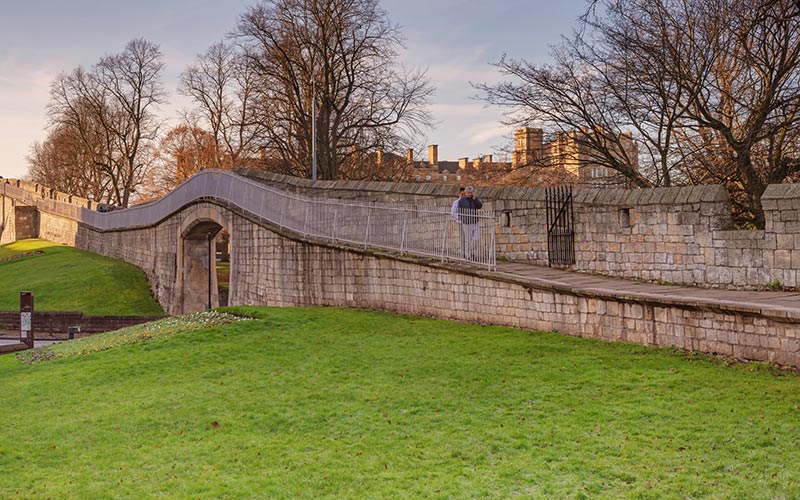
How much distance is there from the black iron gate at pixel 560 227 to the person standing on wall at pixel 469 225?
1308mm

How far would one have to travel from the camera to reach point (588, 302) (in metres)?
10.8

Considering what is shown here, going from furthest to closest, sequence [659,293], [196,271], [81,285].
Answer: [81,285]
[196,271]
[659,293]

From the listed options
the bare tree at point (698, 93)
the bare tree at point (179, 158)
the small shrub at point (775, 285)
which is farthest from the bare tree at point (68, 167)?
the small shrub at point (775, 285)

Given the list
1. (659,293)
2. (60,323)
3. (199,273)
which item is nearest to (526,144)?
(659,293)

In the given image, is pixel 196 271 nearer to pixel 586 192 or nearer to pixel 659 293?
pixel 586 192

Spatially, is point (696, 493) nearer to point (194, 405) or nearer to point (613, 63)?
point (194, 405)


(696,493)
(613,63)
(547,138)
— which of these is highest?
(613,63)

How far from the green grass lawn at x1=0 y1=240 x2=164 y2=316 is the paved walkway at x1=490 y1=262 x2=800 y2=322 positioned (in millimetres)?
21936

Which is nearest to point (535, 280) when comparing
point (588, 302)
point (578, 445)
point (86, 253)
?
point (588, 302)

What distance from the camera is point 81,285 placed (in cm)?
3334

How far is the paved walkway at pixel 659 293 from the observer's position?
8.59 m

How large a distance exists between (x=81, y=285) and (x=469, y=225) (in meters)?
24.7

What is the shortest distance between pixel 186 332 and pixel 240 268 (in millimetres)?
8858

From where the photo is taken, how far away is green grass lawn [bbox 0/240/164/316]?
30.8 meters
